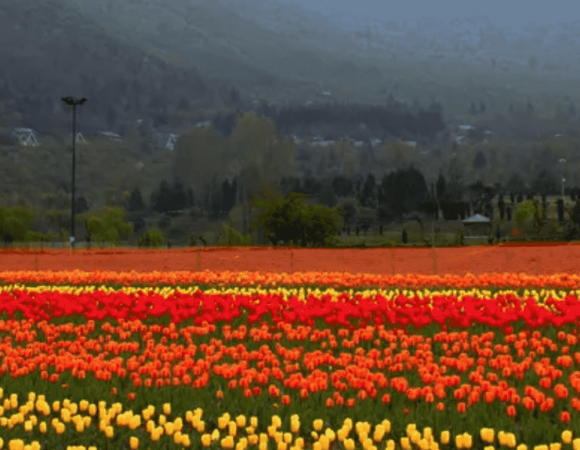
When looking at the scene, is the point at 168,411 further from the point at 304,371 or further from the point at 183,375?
the point at 304,371

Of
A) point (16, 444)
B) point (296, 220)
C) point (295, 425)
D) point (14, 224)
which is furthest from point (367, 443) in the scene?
point (14, 224)

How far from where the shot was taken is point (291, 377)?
25.1 feet

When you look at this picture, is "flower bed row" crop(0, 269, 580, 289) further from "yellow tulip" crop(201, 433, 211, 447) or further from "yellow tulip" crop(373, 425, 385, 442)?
"yellow tulip" crop(201, 433, 211, 447)

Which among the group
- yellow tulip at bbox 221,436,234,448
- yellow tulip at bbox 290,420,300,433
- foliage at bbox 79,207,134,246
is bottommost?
yellow tulip at bbox 221,436,234,448

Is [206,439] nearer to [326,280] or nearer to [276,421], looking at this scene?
[276,421]

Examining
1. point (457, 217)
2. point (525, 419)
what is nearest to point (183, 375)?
point (525, 419)

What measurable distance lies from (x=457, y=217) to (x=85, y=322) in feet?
391

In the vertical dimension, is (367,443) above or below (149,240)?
below

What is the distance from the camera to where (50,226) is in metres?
162

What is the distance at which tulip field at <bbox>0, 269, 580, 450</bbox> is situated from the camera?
21.2 ft

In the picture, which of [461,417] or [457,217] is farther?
[457,217]

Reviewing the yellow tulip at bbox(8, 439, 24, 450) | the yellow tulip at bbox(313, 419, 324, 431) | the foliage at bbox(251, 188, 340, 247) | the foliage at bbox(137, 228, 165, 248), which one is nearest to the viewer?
the yellow tulip at bbox(8, 439, 24, 450)

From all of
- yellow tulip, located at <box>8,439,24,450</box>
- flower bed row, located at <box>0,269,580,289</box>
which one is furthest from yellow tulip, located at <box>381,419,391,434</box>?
flower bed row, located at <box>0,269,580,289</box>

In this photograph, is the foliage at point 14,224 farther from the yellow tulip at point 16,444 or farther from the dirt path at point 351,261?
the yellow tulip at point 16,444
